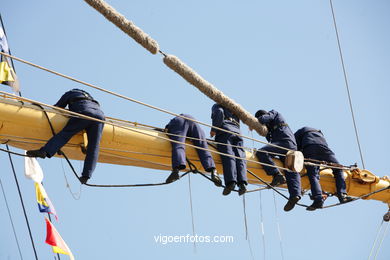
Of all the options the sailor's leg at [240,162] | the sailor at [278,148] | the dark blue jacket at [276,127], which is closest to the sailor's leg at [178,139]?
the sailor's leg at [240,162]

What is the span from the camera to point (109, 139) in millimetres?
8102

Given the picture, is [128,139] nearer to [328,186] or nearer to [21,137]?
[21,137]

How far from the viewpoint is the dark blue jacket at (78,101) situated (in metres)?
7.62

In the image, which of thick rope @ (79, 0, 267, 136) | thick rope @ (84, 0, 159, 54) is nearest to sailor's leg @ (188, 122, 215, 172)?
thick rope @ (79, 0, 267, 136)

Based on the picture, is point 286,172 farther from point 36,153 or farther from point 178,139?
point 36,153

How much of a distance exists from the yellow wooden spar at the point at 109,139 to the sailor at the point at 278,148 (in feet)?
0.63

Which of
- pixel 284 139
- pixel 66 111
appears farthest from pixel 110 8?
pixel 284 139

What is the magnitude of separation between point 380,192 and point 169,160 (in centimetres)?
419

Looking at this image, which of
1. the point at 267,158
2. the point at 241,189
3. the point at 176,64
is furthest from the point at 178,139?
the point at 267,158

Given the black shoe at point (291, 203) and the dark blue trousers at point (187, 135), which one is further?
the black shoe at point (291, 203)

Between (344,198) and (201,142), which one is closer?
(201,142)

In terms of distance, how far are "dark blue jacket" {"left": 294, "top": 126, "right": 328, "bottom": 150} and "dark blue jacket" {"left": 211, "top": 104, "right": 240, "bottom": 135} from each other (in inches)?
58.8

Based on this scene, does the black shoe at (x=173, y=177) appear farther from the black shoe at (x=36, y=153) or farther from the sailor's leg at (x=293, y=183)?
the sailor's leg at (x=293, y=183)

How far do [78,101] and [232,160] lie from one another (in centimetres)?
212
